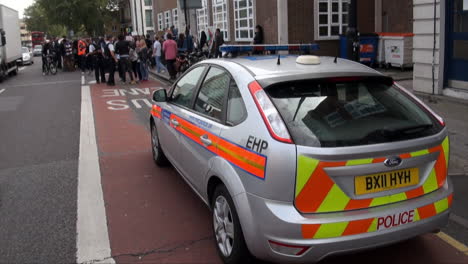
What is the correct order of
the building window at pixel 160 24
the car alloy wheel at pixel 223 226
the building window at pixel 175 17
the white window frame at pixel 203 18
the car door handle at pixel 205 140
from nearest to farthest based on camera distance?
the car alloy wheel at pixel 223 226
the car door handle at pixel 205 140
the white window frame at pixel 203 18
the building window at pixel 175 17
the building window at pixel 160 24

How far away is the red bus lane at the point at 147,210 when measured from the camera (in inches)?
158

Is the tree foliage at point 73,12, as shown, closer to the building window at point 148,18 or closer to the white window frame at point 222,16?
the building window at point 148,18

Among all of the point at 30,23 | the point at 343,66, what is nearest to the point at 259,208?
the point at 343,66

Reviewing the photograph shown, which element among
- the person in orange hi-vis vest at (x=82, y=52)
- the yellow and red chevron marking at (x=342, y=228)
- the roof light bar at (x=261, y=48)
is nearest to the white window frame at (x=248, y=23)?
the person in orange hi-vis vest at (x=82, y=52)

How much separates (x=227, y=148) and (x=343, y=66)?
1.16m

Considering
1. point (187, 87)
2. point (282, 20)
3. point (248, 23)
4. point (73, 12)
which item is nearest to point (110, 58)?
point (282, 20)

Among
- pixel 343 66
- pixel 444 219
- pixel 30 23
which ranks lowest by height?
pixel 444 219

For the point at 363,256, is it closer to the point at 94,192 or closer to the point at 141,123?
the point at 94,192

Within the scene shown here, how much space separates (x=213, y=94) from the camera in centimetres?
429

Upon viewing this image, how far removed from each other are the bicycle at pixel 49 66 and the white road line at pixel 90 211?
709 inches

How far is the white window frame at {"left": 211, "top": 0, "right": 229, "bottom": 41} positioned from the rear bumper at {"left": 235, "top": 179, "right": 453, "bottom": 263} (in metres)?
23.6

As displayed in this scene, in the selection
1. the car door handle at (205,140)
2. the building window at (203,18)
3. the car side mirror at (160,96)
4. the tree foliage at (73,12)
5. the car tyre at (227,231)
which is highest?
the tree foliage at (73,12)

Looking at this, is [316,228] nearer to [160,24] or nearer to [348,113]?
[348,113]

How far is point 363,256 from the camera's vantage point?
3.81m
